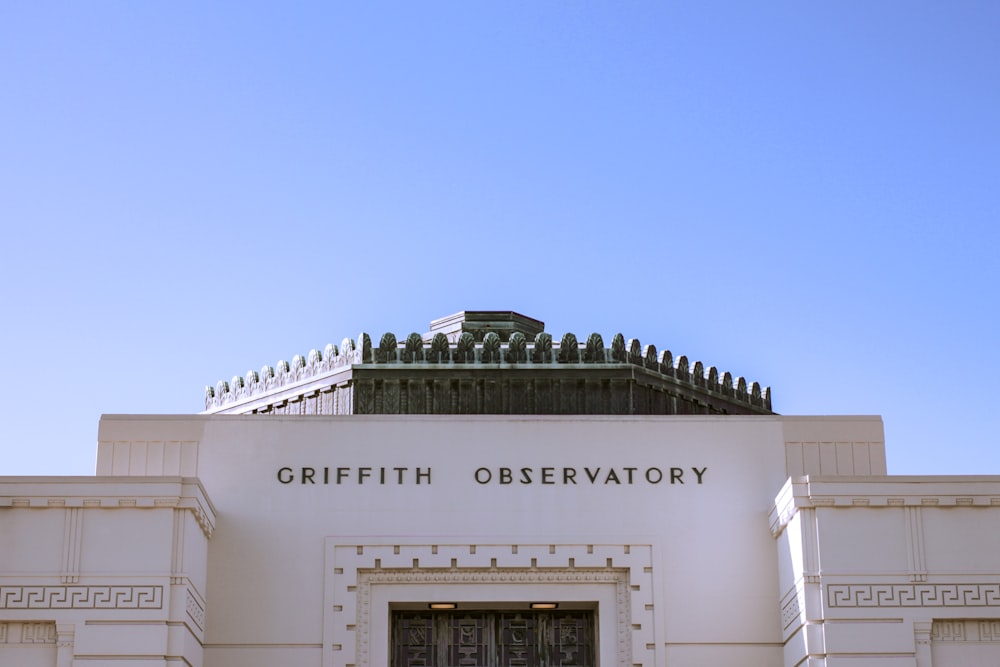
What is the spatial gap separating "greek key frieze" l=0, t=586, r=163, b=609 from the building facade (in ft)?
0.54

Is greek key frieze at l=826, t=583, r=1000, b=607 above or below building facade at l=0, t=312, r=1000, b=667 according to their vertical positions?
below

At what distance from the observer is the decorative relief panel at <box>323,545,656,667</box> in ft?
55.7

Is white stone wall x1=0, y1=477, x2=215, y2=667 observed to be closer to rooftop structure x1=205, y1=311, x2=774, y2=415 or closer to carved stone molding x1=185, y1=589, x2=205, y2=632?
carved stone molding x1=185, y1=589, x2=205, y2=632

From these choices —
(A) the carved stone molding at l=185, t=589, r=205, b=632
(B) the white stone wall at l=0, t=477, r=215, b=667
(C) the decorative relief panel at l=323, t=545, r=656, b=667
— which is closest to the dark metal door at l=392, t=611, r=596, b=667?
(C) the decorative relief panel at l=323, t=545, r=656, b=667

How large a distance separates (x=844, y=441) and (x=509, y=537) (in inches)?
159

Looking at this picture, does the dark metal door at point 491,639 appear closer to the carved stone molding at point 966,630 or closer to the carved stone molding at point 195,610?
the carved stone molding at point 195,610

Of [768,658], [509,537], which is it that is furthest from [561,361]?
[768,658]

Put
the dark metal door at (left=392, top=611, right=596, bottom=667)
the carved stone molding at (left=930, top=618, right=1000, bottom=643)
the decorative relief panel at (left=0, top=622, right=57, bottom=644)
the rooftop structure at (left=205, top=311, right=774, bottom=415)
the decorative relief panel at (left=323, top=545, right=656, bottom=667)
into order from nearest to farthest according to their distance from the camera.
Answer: the decorative relief panel at (left=0, top=622, right=57, bottom=644), the carved stone molding at (left=930, top=618, right=1000, bottom=643), the decorative relief panel at (left=323, top=545, right=656, bottom=667), the dark metal door at (left=392, top=611, right=596, bottom=667), the rooftop structure at (left=205, top=311, right=774, bottom=415)

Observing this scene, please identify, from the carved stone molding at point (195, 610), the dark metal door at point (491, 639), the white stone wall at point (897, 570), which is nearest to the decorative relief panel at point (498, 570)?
the dark metal door at point (491, 639)

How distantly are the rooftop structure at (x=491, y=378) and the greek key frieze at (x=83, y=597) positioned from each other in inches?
159

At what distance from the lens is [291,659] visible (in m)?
16.8

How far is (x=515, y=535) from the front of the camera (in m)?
17.2

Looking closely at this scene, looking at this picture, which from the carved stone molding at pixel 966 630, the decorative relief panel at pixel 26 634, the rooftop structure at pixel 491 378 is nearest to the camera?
the decorative relief panel at pixel 26 634

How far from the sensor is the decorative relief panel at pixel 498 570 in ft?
55.7
